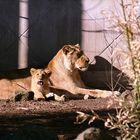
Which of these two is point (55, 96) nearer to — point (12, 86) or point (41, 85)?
point (41, 85)

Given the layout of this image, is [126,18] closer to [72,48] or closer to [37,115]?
[37,115]

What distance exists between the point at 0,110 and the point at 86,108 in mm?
993

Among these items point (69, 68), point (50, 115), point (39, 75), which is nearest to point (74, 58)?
point (69, 68)

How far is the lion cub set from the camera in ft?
27.1

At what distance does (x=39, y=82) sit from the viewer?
27.2 ft

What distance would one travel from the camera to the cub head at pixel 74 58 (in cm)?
875

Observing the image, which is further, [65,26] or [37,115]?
[65,26]

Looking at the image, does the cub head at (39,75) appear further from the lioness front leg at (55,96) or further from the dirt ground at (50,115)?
the dirt ground at (50,115)

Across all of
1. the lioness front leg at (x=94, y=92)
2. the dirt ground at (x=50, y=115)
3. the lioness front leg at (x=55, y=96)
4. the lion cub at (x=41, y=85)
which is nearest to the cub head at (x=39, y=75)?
the lion cub at (x=41, y=85)

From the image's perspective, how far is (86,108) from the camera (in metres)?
7.29

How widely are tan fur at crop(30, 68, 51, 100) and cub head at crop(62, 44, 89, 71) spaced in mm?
548

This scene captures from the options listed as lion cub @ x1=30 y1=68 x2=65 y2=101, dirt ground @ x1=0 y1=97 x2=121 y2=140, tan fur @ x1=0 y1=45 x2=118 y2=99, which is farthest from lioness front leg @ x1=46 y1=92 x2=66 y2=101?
tan fur @ x1=0 y1=45 x2=118 y2=99

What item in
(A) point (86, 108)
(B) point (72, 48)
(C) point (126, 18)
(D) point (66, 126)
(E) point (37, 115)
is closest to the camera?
(C) point (126, 18)

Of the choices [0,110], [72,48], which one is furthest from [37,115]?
[72,48]
